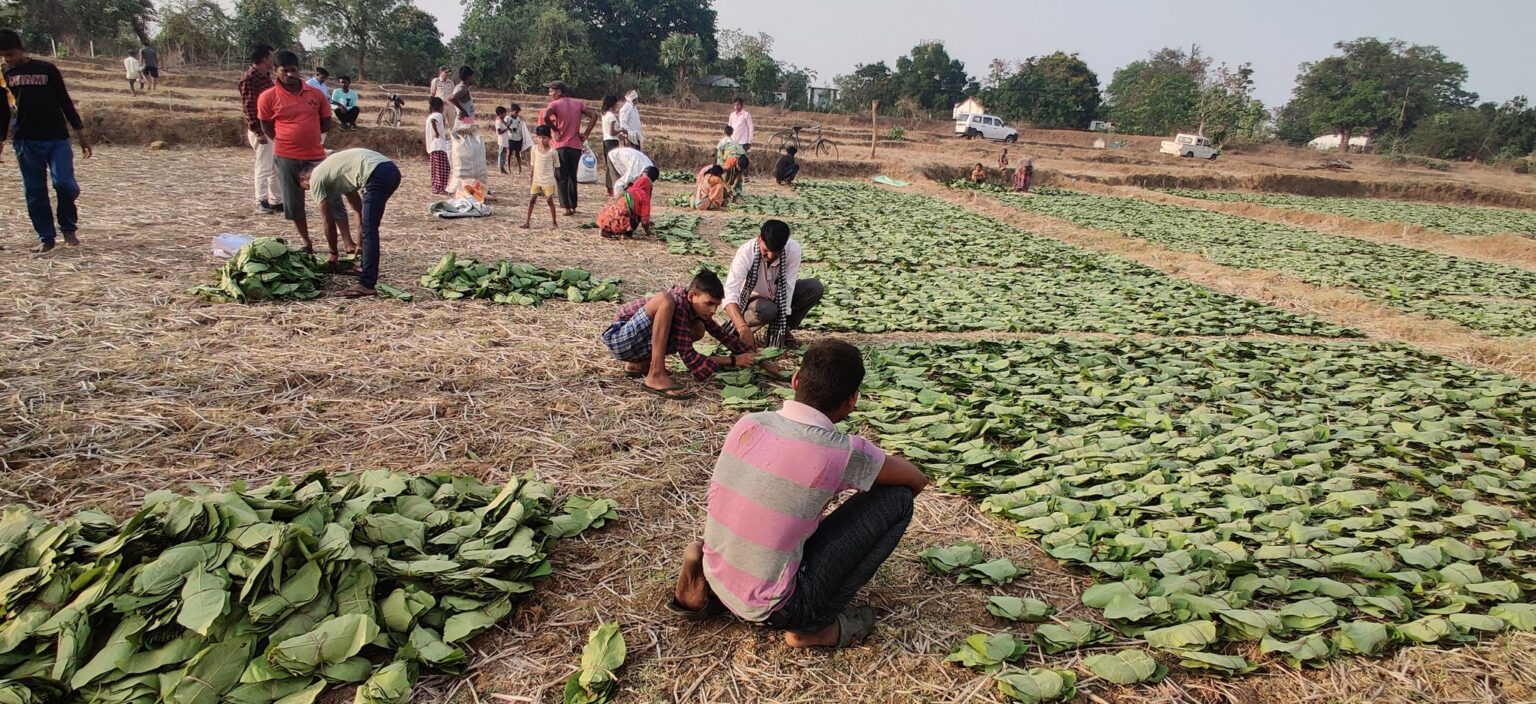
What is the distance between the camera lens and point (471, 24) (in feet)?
126

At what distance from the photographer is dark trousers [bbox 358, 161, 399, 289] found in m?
5.38

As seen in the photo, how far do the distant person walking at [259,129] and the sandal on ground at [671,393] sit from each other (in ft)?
14.7

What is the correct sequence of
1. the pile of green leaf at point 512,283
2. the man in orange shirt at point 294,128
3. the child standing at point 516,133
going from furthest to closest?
the child standing at point 516,133, the man in orange shirt at point 294,128, the pile of green leaf at point 512,283

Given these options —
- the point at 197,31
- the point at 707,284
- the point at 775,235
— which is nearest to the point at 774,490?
the point at 707,284

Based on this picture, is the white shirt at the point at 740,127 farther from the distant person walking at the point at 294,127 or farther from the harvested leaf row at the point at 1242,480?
the harvested leaf row at the point at 1242,480

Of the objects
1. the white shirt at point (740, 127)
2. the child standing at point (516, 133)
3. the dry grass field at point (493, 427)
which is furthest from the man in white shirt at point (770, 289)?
the white shirt at point (740, 127)

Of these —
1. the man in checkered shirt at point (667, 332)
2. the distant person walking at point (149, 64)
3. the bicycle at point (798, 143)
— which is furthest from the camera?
the bicycle at point (798, 143)

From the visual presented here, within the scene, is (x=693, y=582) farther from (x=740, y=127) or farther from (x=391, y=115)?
(x=391, y=115)

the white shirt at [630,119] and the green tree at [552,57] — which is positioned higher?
the green tree at [552,57]

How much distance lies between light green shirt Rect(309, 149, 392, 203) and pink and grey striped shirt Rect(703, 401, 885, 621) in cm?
454

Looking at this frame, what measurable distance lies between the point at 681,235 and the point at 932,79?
43266mm

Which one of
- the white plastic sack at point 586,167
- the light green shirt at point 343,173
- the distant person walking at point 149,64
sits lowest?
the light green shirt at point 343,173

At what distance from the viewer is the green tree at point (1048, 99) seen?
150 feet

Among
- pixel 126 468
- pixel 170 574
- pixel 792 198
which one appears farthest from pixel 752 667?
pixel 792 198
